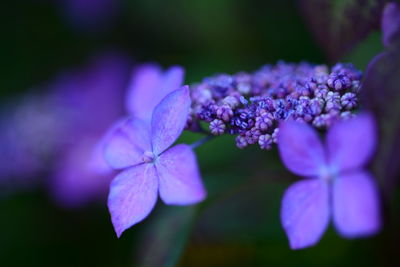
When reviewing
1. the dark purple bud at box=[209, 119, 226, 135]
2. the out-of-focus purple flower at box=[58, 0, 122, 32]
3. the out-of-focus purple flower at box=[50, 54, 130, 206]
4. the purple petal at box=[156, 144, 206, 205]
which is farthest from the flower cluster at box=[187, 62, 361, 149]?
the out-of-focus purple flower at box=[58, 0, 122, 32]

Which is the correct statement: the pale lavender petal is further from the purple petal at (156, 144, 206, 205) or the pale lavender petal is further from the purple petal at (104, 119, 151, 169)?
the purple petal at (156, 144, 206, 205)

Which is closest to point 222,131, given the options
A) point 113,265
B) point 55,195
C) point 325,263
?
point 325,263

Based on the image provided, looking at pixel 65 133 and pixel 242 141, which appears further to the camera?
pixel 65 133

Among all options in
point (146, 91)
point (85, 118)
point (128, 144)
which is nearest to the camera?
point (128, 144)

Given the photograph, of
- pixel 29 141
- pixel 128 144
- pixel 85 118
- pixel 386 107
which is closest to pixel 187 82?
pixel 85 118

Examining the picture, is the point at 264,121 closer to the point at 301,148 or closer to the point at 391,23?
the point at 301,148

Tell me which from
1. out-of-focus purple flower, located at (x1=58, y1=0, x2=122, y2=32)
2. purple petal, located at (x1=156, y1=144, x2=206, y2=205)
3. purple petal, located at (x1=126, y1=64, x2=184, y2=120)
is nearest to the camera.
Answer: purple petal, located at (x1=156, y1=144, x2=206, y2=205)

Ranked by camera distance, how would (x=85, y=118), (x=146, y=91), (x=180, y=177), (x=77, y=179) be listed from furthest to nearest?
(x=85, y=118)
(x=77, y=179)
(x=146, y=91)
(x=180, y=177)

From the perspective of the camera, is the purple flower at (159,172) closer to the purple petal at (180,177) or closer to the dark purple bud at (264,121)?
the purple petal at (180,177)
